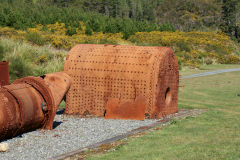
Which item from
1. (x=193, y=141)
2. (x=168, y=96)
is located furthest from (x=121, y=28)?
(x=193, y=141)

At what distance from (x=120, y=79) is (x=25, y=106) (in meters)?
2.78

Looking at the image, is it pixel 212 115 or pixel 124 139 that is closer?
pixel 124 139

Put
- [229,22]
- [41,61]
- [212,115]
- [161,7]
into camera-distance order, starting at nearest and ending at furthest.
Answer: [212,115] → [41,61] → [229,22] → [161,7]

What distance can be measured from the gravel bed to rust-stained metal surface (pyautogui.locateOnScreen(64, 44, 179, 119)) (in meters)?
0.46

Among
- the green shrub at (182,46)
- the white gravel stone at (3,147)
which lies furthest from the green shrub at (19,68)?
the green shrub at (182,46)

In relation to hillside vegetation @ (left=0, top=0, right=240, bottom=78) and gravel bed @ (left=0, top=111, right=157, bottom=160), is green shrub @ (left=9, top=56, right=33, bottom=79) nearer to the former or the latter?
Result: hillside vegetation @ (left=0, top=0, right=240, bottom=78)

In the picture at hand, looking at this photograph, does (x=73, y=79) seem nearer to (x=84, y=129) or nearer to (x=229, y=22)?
(x=84, y=129)

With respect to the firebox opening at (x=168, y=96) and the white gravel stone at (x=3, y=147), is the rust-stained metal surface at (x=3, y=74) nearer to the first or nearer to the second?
the white gravel stone at (x=3, y=147)

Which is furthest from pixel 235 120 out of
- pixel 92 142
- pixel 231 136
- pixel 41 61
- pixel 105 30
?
pixel 105 30

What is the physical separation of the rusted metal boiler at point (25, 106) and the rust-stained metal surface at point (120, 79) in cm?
115

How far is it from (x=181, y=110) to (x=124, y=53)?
Answer: 2.32 meters

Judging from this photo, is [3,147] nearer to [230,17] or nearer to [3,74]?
[3,74]

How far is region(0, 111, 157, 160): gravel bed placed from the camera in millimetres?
6434

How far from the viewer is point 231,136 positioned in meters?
7.00
